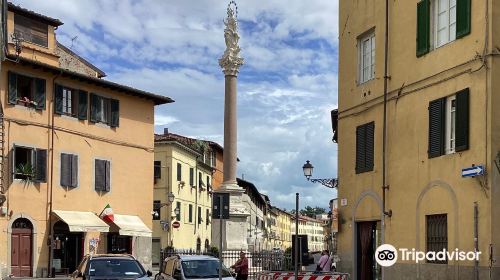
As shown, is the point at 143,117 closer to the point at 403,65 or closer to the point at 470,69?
the point at 403,65

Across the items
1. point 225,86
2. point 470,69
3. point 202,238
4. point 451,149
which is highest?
point 225,86

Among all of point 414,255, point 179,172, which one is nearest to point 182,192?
point 179,172

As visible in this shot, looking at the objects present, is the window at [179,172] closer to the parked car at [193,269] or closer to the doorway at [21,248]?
the doorway at [21,248]

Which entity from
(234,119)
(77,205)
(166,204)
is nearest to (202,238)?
(166,204)

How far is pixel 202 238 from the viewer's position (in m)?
A: 69.4

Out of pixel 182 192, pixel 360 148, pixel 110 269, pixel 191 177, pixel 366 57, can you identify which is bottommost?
pixel 110 269

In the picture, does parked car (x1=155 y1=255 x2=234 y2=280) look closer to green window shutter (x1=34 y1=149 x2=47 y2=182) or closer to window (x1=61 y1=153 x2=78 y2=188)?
green window shutter (x1=34 y1=149 x2=47 y2=182)

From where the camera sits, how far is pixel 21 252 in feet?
114

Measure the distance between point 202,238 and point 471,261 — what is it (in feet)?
179

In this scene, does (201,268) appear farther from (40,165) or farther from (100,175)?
(100,175)

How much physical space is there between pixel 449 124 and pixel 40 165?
23428 mm

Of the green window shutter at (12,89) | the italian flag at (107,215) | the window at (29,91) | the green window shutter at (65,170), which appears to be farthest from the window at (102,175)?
the green window shutter at (12,89)

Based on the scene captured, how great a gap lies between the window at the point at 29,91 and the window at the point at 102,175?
4.80 meters

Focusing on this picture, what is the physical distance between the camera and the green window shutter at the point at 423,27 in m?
18.2
